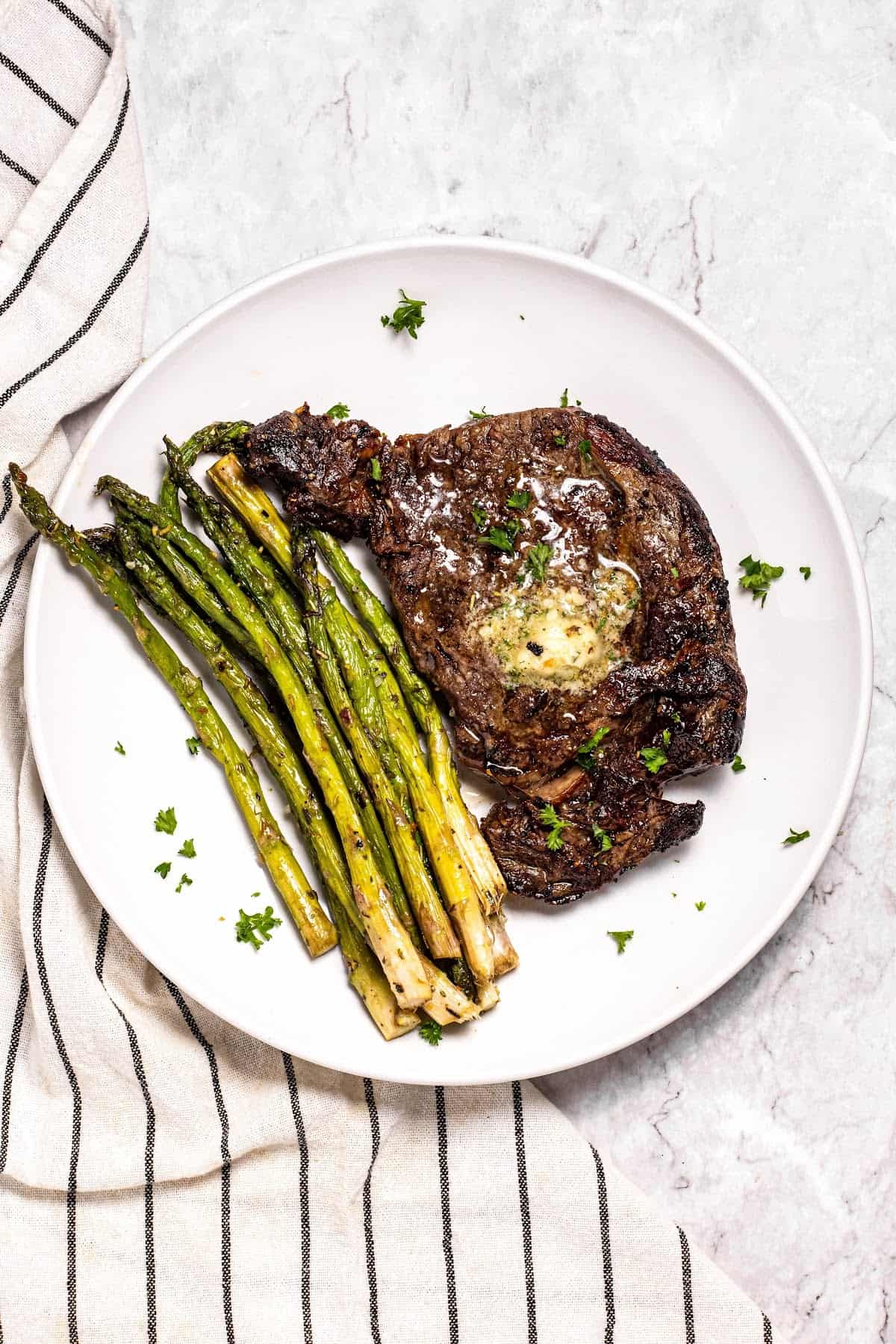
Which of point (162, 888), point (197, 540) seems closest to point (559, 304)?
point (197, 540)

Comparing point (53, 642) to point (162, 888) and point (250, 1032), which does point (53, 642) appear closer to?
point (162, 888)

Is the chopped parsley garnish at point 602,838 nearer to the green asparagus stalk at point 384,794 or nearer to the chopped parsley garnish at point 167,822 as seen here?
the green asparagus stalk at point 384,794

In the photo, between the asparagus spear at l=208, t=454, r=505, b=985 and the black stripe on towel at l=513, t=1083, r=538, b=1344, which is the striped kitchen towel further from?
the asparagus spear at l=208, t=454, r=505, b=985

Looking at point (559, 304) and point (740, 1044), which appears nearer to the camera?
point (559, 304)

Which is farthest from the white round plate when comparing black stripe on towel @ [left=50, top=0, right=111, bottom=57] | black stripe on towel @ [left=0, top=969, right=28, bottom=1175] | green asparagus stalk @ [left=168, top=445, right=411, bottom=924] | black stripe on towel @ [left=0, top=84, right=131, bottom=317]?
black stripe on towel @ [left=50, top=0, right=111, bottom=57]

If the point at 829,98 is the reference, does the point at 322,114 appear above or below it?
below

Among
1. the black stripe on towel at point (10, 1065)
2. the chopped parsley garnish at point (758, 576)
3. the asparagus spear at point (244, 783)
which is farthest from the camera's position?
the black stripe on towel at point (10, 1065)

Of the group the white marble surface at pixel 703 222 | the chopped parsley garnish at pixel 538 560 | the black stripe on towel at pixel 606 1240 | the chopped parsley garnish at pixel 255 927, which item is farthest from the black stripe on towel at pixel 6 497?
the black stripe on towel at pixel 606 1240
